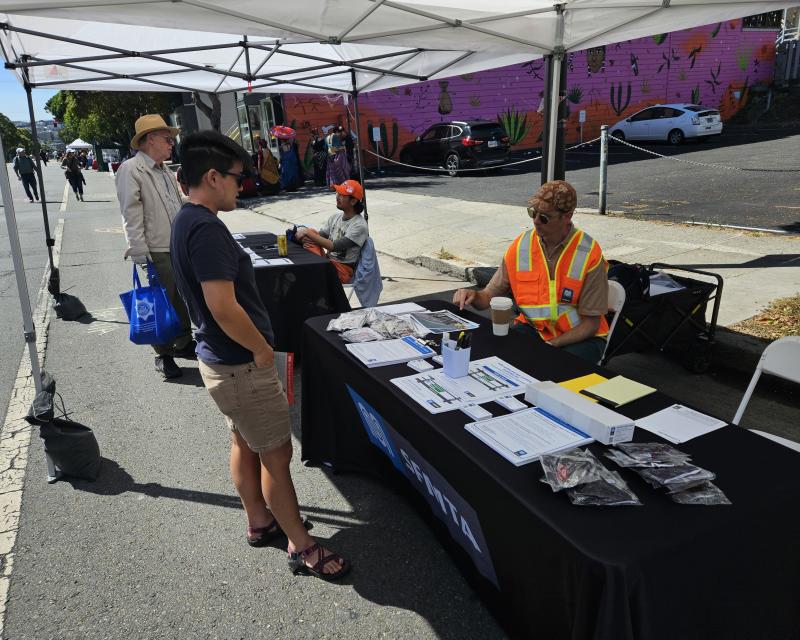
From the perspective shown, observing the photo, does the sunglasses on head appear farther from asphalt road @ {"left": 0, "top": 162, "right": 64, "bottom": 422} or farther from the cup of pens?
asphalt road @ {"left": 0, "top": 162, "right": 64, "bottom": 422}

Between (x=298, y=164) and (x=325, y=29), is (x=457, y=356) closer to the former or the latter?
(x=325, y=29)

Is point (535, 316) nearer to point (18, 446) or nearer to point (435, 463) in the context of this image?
point (435, 463)

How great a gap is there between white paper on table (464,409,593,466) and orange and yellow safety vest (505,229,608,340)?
128cm

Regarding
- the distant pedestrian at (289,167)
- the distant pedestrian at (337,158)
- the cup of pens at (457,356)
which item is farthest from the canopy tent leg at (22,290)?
the distant pedestrian at (289,167)

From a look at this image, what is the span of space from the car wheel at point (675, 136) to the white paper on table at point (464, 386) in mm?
20169

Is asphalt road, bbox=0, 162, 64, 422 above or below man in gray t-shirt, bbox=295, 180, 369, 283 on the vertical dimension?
below

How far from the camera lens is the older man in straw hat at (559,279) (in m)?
3.03

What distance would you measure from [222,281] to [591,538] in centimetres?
145

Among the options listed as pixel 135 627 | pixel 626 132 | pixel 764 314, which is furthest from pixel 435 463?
pixel 626 132

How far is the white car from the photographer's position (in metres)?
18.7

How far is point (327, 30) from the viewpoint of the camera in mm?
4547

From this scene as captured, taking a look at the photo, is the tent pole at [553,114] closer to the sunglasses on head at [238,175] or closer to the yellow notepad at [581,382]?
the yellow notepad at [581,382]

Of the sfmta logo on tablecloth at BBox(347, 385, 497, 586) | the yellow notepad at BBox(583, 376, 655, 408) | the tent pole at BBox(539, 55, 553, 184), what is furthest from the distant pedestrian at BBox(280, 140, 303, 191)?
the yellow notepad at BBox(583, 376, 655, 408)

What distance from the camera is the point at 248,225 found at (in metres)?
12.9
